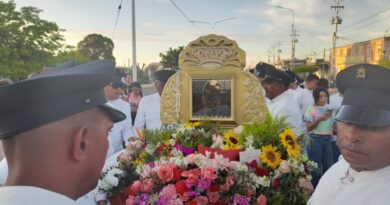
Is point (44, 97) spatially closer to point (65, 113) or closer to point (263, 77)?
point (65, 113)

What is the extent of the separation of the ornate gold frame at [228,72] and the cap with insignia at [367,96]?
3.86 ft

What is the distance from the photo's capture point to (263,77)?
425cm

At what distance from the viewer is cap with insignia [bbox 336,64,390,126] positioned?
1779 mm

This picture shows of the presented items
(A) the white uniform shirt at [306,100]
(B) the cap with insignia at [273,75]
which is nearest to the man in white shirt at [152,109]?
(B) the cap with insignia at [273,75]

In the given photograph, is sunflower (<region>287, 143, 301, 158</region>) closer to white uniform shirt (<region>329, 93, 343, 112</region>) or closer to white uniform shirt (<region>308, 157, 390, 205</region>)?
white uniform shirt (<region>308, 157, 390, 205</region>)

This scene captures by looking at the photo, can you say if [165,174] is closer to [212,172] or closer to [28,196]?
[212,172]

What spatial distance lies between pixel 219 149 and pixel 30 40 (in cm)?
2537

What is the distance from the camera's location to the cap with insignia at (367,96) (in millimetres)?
1779

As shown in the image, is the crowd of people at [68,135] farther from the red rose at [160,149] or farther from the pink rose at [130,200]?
the red rose at [160,149]

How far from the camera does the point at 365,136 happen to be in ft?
5.81

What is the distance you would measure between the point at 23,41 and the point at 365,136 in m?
25.9

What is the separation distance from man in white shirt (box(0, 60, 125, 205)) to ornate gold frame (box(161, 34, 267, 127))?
2085mm

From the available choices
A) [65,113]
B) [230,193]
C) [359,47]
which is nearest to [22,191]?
[65,113]

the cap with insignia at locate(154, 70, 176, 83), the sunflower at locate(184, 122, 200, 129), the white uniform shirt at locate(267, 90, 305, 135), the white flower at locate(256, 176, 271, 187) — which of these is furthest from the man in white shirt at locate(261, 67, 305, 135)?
the white flower at locate(256, 176, 271, 187)
